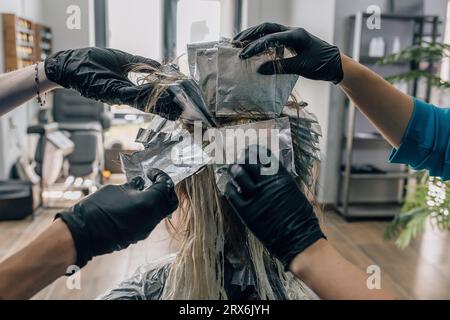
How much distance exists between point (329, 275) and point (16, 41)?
11.5 ft

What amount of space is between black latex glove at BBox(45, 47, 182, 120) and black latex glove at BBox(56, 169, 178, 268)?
162 millimetres

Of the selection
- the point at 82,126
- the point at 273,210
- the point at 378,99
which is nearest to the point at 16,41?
the point at 82,126

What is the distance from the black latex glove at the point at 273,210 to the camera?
0.72 meters

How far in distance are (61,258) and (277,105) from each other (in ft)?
1.60

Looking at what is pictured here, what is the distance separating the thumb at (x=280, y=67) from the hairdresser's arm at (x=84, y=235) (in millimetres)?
299

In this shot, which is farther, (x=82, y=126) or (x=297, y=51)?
(x=82, y=126)

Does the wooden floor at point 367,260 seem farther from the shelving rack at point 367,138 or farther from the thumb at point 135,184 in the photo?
the thumb at point 135,184

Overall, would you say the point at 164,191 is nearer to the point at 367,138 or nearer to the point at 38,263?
the point at 38,263

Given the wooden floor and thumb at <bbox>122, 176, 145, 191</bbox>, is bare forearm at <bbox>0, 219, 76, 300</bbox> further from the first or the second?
the wooden floor

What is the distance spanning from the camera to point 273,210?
2.36 feet

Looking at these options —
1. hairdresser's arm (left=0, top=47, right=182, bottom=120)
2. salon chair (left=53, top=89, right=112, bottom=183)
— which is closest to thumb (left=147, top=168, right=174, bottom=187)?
hairdresser's arm (left=0, top=47, right=182, bottom=120)

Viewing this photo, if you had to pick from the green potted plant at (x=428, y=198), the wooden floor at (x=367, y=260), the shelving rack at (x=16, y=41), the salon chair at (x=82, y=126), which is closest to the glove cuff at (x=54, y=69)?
the wooden floor at (x=367, y=260)

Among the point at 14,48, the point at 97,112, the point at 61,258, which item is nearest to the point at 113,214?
the point at 61,258
